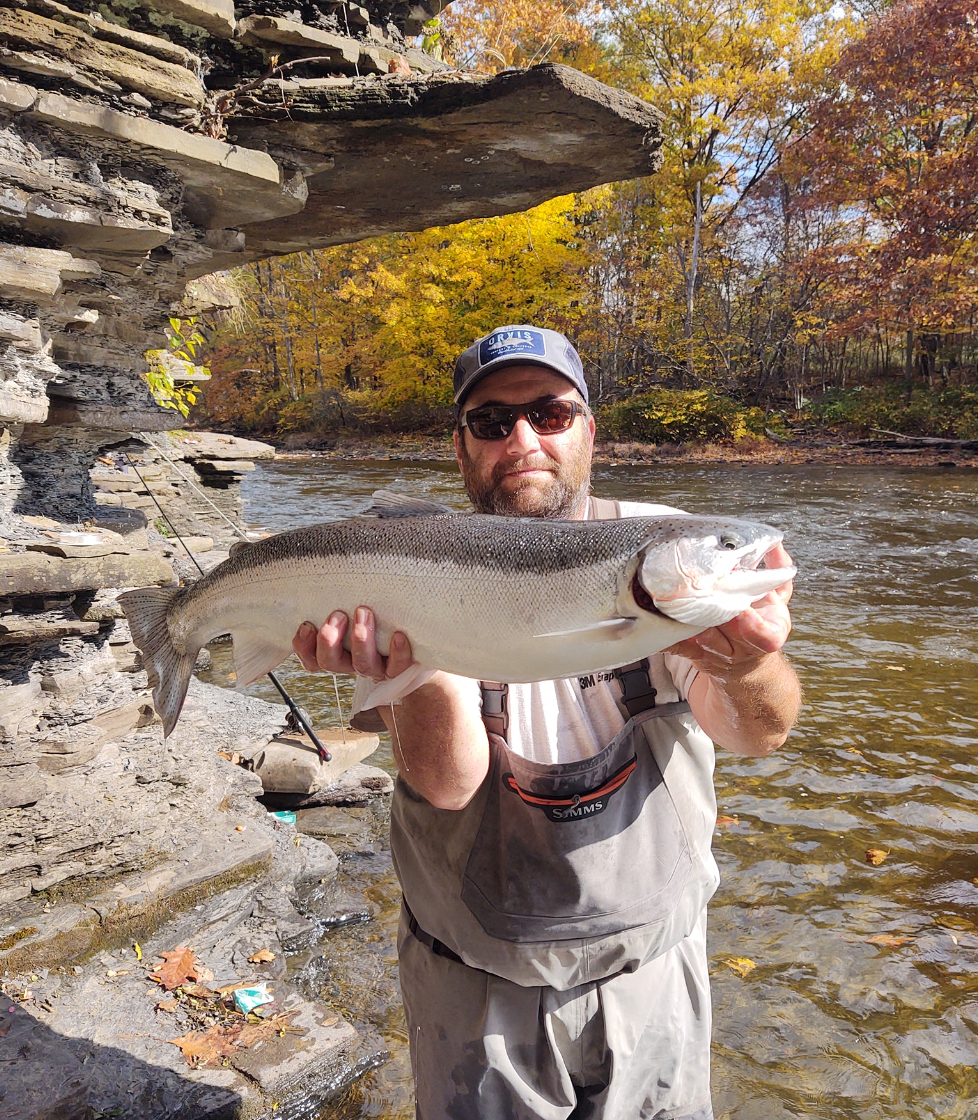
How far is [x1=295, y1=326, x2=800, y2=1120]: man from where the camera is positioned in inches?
79.6

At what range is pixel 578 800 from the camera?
6.72 ft

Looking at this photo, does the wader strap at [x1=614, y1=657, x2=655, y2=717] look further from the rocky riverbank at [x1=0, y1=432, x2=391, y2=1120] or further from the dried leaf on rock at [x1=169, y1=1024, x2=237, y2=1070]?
the dried leaf on rock at [x1=169, y1=1024, x2=237, y2=1070]

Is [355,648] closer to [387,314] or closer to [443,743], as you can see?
[443,743]

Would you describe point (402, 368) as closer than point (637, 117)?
No

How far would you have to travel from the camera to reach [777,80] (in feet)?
93.9

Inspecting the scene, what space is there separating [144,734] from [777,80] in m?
33.2

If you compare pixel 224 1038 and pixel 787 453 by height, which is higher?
pixel 787 453

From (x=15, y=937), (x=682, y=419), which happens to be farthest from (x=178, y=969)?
(x=682, y=419)

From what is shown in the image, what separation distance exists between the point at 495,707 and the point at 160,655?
1221mm

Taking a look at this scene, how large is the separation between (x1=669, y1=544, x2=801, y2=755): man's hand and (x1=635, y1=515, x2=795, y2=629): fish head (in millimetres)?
109

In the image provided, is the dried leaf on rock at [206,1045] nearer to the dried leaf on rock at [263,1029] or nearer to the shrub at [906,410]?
the dried leaf on rock at [263,1029]

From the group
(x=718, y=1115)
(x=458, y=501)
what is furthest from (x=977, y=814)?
(x=458, y=501)

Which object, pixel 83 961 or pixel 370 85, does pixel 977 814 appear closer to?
pixel 83 961

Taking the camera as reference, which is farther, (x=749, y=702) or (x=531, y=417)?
(x=531, y=417)
